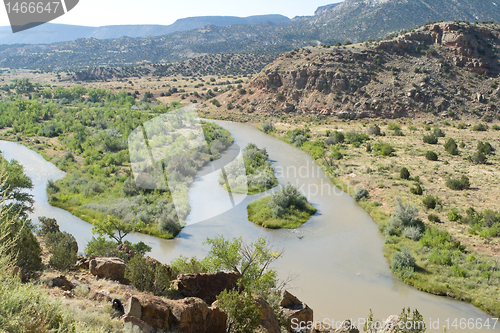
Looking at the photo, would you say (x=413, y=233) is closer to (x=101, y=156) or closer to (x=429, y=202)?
(x=429, y=202)

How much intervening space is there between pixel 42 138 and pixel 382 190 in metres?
34.5

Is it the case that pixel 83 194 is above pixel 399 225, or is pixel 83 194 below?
above

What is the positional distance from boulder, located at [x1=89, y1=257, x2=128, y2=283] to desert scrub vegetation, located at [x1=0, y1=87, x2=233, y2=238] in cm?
883

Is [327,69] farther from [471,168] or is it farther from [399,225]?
[399,225]

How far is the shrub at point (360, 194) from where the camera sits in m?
24.6

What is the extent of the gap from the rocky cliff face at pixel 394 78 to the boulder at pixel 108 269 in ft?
147

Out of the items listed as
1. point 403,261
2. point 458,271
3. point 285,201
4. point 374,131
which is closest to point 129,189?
point 285,201

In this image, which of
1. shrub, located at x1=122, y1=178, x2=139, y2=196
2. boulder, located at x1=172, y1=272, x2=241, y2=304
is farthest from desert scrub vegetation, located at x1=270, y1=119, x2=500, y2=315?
shrub, located at x1=122, y1=178, x2=139, y2=196

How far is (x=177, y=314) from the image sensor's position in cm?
793

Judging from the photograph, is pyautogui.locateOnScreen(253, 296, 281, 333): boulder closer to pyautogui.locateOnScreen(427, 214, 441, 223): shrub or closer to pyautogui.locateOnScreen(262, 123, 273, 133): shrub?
pyautogui.locateOnScreen(427, 214, 441, 223): shrub

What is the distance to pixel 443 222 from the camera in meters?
19.9

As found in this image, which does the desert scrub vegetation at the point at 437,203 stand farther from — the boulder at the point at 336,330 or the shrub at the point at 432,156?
the boulder at the point at 336,330

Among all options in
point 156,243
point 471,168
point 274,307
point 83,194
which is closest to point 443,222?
point 471,168

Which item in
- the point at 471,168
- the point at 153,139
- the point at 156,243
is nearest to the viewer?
the point at 156,243
